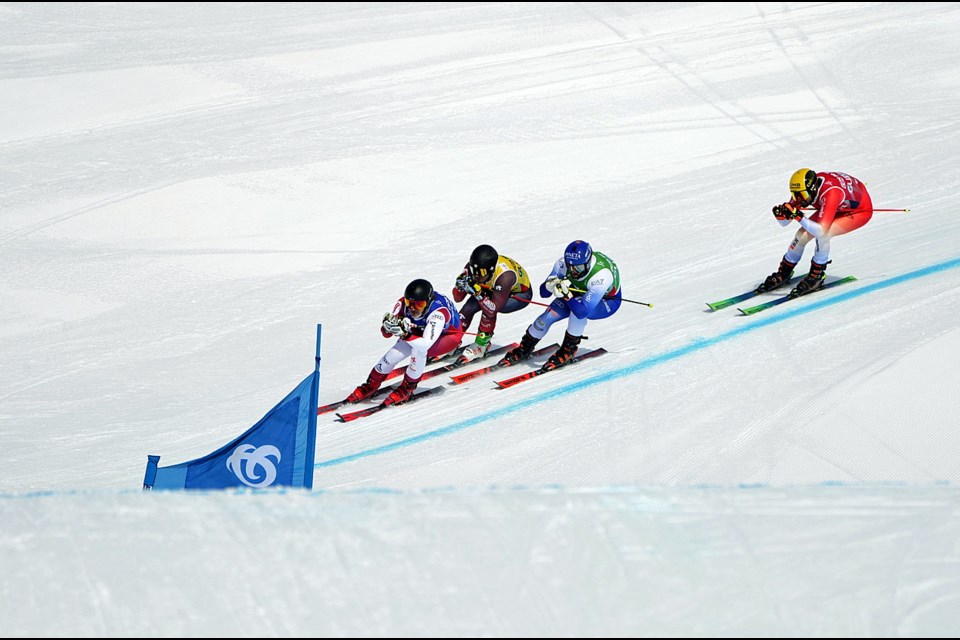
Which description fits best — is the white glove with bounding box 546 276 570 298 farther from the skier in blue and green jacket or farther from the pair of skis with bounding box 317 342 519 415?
the pair of skis with bounding box 317 342 519 415

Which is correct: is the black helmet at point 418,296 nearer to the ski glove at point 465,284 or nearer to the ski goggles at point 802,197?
the ski glove at point 465,284

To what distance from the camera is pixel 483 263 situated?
9.09 metres

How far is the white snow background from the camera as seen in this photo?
181 inches

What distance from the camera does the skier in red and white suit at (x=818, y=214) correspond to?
9.72m

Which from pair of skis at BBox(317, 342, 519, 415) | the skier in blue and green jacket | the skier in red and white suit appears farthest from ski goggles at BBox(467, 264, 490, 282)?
the skier in red and white suit

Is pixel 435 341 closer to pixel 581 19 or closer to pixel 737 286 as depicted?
pixel 737 286

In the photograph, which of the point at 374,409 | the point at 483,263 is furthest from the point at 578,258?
the point at 374,409

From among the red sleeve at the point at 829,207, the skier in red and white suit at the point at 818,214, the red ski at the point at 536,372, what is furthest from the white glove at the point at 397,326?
the red sleeve at the point at 829,207

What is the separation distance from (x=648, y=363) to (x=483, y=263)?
5.22ft

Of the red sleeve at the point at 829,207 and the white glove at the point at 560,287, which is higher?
the red sleeve at the point at 829,207

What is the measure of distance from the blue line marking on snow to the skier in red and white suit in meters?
0.37

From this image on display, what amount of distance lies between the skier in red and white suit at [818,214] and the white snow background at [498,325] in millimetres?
350

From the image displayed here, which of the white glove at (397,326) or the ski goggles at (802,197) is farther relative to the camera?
the ski goggles at (802,197)

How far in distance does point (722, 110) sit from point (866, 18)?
4553 mm
